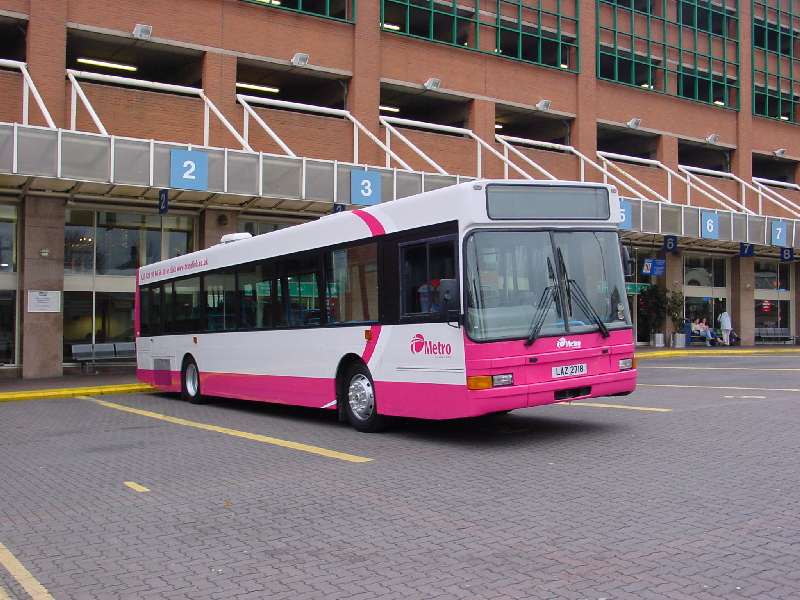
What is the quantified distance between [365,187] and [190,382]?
9.10 metres

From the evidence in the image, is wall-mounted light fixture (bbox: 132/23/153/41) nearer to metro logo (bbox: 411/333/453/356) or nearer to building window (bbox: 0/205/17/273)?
building window (bbox: 0/205/17/273)

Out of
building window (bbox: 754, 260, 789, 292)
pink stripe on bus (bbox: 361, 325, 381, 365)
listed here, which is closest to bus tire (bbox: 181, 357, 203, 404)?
pink stripe on bus (bbox: 361, 325, 381, 365)

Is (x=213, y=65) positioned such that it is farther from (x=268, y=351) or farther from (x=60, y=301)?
(x=268, y=351)

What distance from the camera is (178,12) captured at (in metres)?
24.6

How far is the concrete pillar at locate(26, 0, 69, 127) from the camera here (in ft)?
73.1

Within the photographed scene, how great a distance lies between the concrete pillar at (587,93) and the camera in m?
33.5

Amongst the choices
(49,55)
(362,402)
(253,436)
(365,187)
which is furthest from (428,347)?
(49,55)

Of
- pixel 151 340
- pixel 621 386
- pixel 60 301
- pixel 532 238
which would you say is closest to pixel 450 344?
pixel 532 238

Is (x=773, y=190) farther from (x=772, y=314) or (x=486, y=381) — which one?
(x=486, y=381)

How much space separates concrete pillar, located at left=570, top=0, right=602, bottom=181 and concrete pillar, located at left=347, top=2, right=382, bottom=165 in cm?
967

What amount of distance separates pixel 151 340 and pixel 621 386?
461 inches

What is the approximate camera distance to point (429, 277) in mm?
9672

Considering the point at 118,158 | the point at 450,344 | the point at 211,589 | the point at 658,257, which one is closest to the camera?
the point at 211,589

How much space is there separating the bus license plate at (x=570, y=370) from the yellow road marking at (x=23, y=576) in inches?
230
